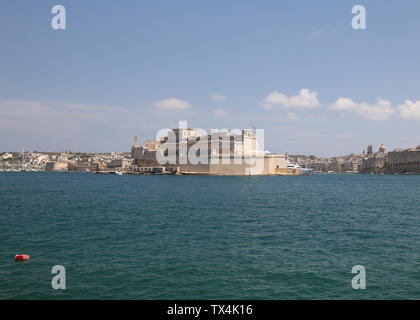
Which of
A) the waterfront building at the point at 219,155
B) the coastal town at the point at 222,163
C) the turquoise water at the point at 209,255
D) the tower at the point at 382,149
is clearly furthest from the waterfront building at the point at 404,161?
the turquoise water at the point at 209,255

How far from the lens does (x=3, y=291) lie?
7.02 m

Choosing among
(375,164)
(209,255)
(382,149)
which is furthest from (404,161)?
(209,255)

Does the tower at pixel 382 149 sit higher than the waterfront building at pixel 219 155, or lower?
higher

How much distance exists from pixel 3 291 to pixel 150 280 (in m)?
3.04

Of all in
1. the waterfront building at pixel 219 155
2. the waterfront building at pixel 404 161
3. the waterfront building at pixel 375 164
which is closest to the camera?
the waterfront building at pixel 219 155

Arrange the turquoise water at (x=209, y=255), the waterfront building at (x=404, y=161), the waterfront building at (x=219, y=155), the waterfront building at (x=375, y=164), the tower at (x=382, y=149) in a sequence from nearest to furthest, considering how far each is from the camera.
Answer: the turquoise water at (x=209, y=255), the waterfront building at (x=219, y=155), the waterfront building at (x=404, y=161), the waterfront building at (x=375, y=164), the tower at (x=382, y=149)

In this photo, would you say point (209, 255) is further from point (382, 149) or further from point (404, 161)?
point (382, 149)

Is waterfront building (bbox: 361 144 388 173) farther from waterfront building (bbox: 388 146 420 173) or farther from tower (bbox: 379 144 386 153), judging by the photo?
tower (bbox: 379 144 386 153)

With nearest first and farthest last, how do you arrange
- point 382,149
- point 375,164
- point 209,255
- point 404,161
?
point 209,255 → point 404,161 → point 375,164 → point 382,149

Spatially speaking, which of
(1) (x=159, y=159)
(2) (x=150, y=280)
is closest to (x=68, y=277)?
(2) (x=150, y=280)

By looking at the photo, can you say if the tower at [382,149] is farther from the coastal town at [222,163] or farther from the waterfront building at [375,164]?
the waterfront building at [375,164]

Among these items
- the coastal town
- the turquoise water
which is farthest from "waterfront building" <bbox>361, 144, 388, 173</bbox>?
the turquoise water

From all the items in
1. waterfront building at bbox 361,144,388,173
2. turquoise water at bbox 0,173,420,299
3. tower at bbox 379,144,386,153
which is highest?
tower at bbox 379,144,386,153

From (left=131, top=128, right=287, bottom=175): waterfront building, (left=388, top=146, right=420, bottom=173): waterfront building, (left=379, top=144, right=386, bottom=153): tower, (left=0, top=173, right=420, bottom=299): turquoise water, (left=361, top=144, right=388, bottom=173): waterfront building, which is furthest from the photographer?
(left=379, top=144, right=386, bottom=153): tower
